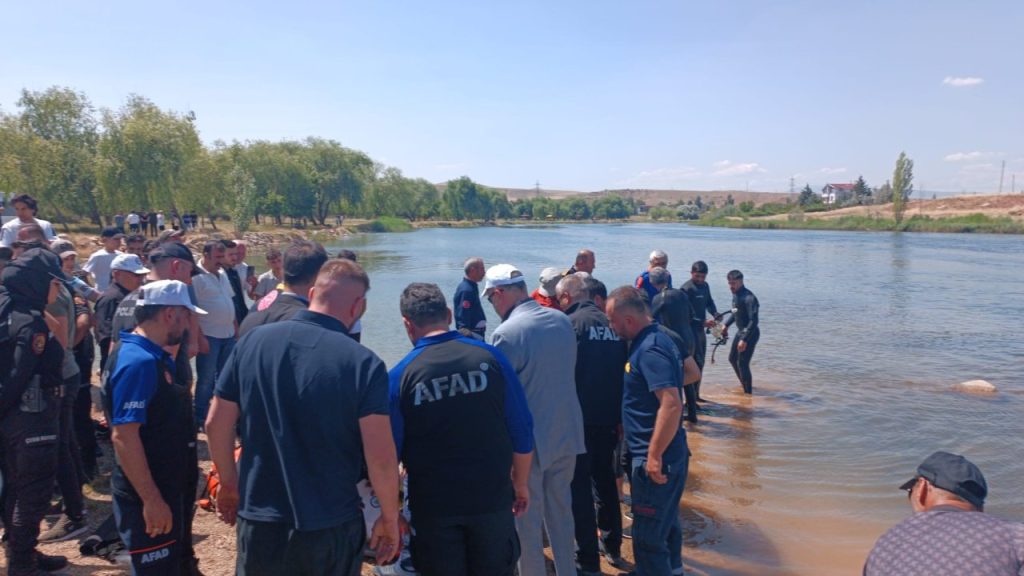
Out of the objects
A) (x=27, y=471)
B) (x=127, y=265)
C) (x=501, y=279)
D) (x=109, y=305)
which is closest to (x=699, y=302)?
(x=501, y=279)

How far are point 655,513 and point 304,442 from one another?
2.30m

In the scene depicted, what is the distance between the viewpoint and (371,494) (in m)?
3.04

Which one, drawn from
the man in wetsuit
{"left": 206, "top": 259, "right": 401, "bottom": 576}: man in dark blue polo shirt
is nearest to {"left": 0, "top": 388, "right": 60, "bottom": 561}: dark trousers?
{"left": 206, "top": 259, "right": 401, "bottom": 576}: man in dark blue polo shirt

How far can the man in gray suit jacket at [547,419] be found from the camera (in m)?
3.96

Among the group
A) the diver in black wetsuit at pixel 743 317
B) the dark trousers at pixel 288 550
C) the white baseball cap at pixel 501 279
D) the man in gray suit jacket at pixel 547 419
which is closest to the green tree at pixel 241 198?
the diver in black wetsuit at pixel 743 317

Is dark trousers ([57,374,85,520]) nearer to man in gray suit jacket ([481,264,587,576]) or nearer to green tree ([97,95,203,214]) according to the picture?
man in gray suit jacket ([481,264,587,576])

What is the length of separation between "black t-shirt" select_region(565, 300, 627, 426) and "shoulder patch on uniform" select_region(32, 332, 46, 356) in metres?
3.45

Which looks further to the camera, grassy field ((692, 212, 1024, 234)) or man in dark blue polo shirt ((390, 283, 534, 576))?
grassy field ((692, 212, 1024, 234))

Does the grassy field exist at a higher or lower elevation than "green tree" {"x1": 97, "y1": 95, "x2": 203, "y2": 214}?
lower

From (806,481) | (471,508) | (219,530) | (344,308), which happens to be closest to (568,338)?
(471,508)

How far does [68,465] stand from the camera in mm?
4602

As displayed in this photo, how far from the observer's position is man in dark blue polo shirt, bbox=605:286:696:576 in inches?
150

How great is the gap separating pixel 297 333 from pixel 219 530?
9.77 feet

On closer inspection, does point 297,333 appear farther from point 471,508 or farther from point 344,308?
point 471,508
